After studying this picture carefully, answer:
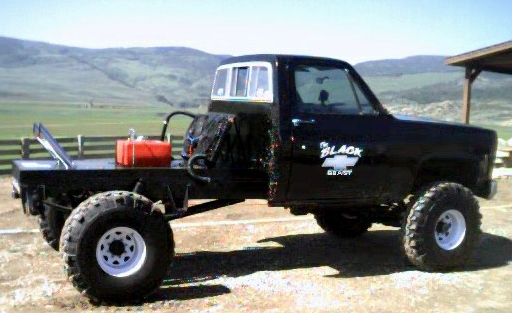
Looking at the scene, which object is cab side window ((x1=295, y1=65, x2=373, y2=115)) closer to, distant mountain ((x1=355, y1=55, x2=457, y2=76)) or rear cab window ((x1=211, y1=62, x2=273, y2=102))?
rear cab window ((x1=211, y1=62, x2=273, y2=102))

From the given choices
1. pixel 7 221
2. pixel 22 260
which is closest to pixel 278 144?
pixel 22 260

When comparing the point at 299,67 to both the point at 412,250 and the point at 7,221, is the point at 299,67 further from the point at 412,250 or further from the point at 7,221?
the point at 7,221

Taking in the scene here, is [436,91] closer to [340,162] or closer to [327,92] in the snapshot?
[327,92]

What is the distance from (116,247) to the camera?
16.6 ft

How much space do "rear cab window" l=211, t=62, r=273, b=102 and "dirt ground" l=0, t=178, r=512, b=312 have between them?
185 cm

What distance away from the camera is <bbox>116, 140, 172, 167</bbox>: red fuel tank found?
5.55 metres

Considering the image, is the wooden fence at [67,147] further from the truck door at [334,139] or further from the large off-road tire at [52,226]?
the truck door at [334,139]

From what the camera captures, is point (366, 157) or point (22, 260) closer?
point (366, 157)

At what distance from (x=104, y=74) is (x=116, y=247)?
13115 centimetres

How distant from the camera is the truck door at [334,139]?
5.69 metres

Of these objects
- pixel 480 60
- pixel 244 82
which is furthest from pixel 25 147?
pixel 480 60

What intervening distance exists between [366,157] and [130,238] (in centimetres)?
248

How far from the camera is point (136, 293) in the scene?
16.4 feet

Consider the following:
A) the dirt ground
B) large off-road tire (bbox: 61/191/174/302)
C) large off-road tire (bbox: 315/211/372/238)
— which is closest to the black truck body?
large off-road tire (bbox: 61/191/174/302)
